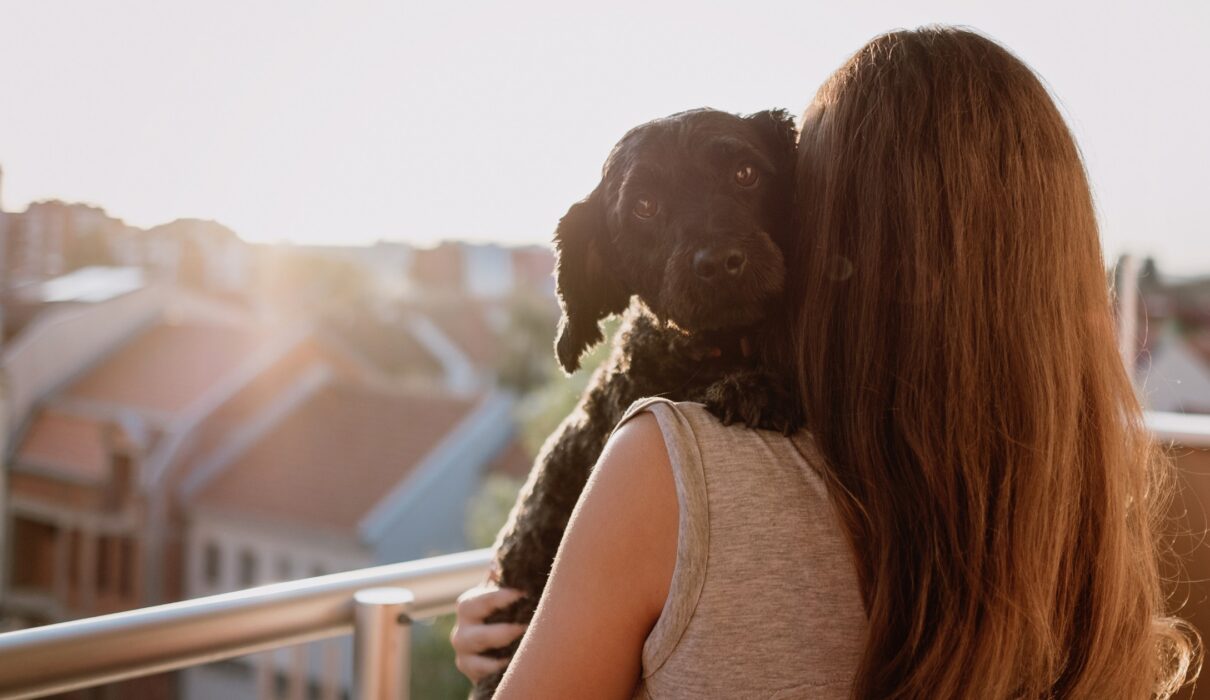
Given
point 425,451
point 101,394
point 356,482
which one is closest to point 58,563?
point 101,394

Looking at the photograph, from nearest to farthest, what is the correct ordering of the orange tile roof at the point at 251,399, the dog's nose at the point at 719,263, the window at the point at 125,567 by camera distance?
the dog's nose at the point at 719,263 < the window at the point at 125,567 < the orange tile roof at the point at 251,399

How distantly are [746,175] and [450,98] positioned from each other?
40.1 feet

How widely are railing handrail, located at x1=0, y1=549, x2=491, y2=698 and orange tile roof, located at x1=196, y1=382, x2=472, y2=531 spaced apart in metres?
17.4

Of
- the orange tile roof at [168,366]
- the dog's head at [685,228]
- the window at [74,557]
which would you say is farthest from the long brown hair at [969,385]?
the orange tile roof at [168,366]

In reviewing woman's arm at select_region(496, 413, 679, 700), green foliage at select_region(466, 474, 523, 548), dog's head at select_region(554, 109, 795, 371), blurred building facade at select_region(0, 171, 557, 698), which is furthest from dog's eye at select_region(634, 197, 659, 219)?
blurred building facade at select_region(0, 171, 557, 698)

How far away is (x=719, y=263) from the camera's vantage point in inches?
53.5

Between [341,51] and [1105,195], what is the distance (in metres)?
16.3

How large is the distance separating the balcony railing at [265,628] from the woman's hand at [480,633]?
0.36ft

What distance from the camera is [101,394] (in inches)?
749

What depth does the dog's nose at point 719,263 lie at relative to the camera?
1338 millimetres

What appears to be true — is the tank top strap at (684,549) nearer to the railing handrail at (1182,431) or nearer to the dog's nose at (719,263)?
the dog's nose at (719,263)

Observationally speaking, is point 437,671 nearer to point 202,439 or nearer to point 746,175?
point 202,439

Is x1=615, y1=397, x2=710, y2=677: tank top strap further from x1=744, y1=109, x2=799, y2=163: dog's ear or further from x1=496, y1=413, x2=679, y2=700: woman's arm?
x1=744, y1=109, x2=799, y2=163: dog's ear

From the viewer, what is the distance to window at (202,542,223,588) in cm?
1886
